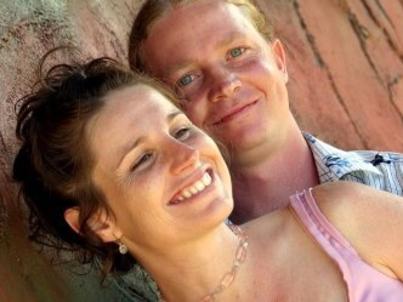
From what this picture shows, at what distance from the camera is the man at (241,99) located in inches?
73.5

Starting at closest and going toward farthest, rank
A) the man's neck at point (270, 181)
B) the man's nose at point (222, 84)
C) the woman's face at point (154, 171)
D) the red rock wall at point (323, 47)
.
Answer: the woman's face at point (154, 171) < the man's nose at point (222, 84) < the man's neck at point (270, 181) < the red rock wall at point (323, 47)

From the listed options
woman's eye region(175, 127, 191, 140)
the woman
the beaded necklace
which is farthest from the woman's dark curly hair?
the beaded necklace

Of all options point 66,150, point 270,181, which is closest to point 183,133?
point 66,150

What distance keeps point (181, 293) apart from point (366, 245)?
0.34m

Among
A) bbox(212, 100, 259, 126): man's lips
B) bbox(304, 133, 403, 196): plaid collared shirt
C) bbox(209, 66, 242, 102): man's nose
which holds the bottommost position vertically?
bbox(304, 133, 403, 196): plaid collared shirt

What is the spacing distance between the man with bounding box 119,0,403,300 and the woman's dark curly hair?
0.68 feet

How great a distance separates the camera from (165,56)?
195cm

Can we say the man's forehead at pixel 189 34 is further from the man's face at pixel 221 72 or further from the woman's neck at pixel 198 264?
the woman's neck at pixel 198 264

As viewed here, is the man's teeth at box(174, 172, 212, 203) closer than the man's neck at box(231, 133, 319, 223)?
Yes

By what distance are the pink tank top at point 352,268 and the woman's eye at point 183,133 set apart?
0.25 m

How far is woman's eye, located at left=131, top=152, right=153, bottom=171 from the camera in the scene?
1521 mm

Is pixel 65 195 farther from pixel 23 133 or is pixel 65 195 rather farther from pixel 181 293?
pixel 181 293

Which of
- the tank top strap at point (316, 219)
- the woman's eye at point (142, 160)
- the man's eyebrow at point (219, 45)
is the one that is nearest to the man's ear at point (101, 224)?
the woman's eye at point (142, 160)

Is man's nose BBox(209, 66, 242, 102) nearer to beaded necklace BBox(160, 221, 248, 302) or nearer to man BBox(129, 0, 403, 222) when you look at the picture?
man BBox(129, 0, 403, 222)
